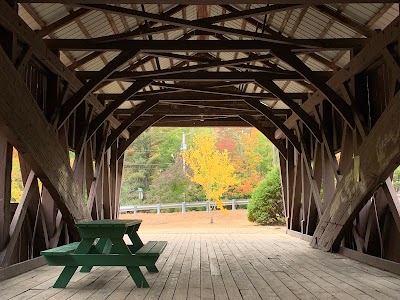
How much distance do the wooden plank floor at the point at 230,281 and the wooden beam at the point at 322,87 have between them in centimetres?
220

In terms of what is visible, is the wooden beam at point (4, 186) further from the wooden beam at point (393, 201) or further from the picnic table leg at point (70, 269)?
the wooden beam at point (393, 201)

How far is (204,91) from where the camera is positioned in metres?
10.4

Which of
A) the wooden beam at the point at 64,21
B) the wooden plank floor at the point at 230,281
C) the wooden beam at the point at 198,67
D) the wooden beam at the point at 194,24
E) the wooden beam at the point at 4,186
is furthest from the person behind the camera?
the wooden beam at the point at 198,67

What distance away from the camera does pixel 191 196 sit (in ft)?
97.9

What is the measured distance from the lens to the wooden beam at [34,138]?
5035 millimetres

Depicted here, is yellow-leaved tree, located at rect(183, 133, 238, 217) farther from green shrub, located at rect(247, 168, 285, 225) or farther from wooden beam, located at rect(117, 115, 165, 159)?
wooden beam, located at rect(117, 115, 165, 159)

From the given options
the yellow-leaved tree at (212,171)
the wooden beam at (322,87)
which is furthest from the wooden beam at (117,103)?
the yellow-leaved tree at (212,171)

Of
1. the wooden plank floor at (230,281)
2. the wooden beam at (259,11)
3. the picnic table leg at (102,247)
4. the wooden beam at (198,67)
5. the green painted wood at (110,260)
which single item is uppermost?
the wooden beam at (259,11)

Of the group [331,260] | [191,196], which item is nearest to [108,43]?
[331,260]

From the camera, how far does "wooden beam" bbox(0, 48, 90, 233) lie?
504cm

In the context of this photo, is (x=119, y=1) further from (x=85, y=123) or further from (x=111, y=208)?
(x=111, y=208)

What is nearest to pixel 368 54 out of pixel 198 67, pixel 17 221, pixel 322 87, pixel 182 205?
pixel 322 87

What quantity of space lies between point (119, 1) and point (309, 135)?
681cm

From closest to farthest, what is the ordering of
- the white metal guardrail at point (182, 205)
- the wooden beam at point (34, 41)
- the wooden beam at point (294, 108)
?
the wooden beam at point (34, 41) → the wooden beam at point (294, 108) → the white metal guardrail at point (182, 205)
